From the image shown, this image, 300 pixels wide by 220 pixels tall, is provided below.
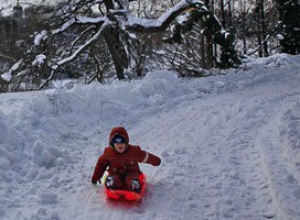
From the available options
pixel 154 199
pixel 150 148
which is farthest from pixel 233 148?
pixel 154 199

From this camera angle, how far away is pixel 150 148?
5945 mm

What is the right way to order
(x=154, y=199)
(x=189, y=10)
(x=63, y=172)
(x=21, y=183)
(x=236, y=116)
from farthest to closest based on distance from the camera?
(x=189, y=10), (x=236, y=116), (x=63, y=172), (x=21, y=183), (x=154, y=199)

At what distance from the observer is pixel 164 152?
5.45 meters

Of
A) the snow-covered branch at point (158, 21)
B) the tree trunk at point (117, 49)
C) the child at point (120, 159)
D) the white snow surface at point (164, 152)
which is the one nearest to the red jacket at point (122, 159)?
the child at point (120, 159)

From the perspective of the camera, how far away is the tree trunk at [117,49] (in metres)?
13.7

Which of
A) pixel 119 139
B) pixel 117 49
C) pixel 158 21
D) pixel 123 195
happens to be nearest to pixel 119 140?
pixel 119 139

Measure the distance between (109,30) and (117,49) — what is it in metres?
0.80

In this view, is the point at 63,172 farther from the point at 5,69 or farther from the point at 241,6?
the point at 241,6

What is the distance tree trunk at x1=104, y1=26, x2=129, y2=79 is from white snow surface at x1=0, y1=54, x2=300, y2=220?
4.58m

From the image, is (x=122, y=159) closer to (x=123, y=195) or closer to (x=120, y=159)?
(x=120, y=159)

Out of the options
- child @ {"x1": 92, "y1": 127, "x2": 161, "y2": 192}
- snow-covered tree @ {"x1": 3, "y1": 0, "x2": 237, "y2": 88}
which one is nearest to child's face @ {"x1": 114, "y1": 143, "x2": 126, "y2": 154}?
child @ {"x1": 92, "y1": 127, "x2": 161, "y2": 192}

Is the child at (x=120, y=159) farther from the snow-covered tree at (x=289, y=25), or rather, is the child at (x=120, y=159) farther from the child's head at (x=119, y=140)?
the snow-covered tree at (x=289, y=25)

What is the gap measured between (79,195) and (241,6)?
27.9m

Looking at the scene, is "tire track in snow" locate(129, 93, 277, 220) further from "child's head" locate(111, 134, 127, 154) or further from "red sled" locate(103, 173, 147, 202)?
"child's head" locate(111, 134, 127, 154)
